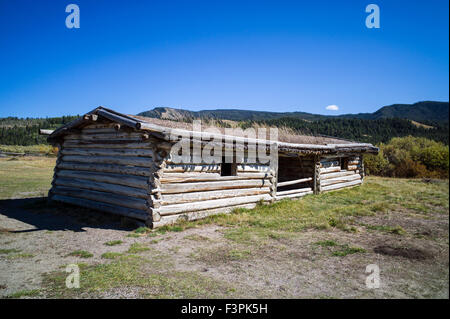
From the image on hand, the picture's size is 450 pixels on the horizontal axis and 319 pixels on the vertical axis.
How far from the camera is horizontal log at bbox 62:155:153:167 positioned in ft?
26.5

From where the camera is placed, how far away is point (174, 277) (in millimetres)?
4727

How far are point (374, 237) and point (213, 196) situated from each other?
4.68 m

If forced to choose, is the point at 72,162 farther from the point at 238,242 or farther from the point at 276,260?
the point at 276,260

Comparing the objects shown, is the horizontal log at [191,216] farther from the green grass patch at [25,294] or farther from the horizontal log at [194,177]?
the green grass patch at [25,294]

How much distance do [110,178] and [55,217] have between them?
2228 mm

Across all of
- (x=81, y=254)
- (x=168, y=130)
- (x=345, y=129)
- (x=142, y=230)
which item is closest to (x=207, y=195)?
(x=142, y=230)

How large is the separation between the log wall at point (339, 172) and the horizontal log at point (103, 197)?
907 centimetres

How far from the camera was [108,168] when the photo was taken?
9.30 metres

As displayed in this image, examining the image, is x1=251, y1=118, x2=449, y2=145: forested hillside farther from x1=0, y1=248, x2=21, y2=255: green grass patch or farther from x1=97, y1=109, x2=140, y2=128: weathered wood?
x1=0, y1=248, x2=21, y2=255: green grass patch

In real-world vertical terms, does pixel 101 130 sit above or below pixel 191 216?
above

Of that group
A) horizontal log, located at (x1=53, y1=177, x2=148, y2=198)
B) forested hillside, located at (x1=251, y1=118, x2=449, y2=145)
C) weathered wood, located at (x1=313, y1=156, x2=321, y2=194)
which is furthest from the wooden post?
horizontal log, located at (x1=53, y1=177, x2=148, y2=198)

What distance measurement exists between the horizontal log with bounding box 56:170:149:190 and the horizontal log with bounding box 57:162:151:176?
12cm

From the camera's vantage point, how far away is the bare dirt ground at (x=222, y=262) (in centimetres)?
416

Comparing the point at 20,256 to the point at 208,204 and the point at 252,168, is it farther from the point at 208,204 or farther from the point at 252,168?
the point at 252,168
